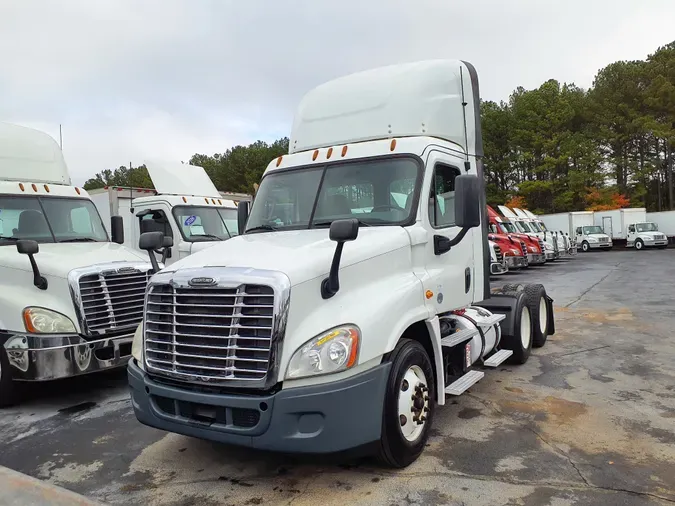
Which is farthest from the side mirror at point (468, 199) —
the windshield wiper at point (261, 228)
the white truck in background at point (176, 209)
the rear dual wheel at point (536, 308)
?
the white truck in background at point (176, 209)

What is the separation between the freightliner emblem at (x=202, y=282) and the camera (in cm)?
346

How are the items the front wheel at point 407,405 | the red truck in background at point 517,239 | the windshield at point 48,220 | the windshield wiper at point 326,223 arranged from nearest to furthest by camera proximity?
the front wheel at point 407,405 → the windshield wiper at point 326,223 → the windshield at point 48,220 → the red truck in background at point 517,239

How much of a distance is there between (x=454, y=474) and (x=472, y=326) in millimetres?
1960

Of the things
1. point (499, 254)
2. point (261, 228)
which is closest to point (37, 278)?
point (261, 228)

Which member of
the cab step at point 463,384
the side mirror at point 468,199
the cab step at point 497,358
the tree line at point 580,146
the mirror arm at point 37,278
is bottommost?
the cab step at point 497,358

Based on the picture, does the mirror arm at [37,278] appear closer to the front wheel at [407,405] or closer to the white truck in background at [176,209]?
the front wheel at [407,405]

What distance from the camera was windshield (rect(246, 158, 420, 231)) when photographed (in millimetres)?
4406

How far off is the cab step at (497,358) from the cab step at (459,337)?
1.70 feet

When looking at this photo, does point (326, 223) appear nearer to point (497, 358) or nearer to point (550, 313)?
point (497, 358)

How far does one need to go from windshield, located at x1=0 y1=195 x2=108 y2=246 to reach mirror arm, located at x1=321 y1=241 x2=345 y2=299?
15.5ft

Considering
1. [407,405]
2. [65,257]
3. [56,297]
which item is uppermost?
[65,257]

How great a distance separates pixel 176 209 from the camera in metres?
10.5

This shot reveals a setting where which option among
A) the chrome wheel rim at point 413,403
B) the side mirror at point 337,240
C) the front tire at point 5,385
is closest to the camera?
the side mirror at point 337,240

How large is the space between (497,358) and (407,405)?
2437 mm
